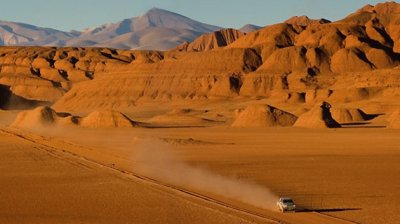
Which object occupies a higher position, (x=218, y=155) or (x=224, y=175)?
(x=218, y=155)

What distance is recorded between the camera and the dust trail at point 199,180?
2539 centimetres

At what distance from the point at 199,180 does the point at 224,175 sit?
294cm

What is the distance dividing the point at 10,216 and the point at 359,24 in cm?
16059

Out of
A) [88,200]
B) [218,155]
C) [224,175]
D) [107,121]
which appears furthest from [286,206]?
[107,121]

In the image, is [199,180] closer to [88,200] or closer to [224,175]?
[224,175]

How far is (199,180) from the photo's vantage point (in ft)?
101

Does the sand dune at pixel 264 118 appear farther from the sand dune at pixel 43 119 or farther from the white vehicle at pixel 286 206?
the white vehicle at pixel 286 206

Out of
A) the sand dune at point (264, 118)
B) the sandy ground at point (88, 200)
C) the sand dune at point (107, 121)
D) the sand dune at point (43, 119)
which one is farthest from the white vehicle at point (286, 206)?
the sand dune at point (43, 119)

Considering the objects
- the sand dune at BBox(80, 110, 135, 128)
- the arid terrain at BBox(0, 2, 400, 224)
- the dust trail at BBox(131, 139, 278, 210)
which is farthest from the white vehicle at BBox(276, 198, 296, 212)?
the sand dune at BBox(80, 110, 135, 128)

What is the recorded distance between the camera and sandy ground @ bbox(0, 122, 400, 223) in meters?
22.1

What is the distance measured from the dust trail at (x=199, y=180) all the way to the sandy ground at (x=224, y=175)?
1.67 ft

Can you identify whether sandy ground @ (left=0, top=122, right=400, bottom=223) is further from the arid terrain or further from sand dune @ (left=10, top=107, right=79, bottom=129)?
sand dune @ (left=10, top=107, right=79, bottom=129)

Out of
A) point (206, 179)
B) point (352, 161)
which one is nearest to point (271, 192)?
point (206, 179)

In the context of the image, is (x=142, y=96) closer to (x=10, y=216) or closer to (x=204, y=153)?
(x=204, y=153)
